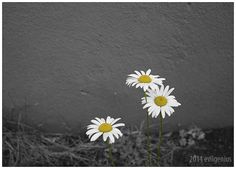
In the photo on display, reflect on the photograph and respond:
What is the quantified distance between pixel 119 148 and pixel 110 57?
18.4 inches

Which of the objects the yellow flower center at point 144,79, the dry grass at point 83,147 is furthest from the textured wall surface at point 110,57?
the yellow flower center at point 144,79

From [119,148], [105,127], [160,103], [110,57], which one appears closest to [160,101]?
[160,103]

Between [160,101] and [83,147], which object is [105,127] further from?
[83,147]

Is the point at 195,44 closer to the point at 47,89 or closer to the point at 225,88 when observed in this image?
the point at 225,88

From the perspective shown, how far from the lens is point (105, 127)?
944 millimetres

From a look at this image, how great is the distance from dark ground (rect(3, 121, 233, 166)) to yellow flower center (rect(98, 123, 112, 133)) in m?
0.66

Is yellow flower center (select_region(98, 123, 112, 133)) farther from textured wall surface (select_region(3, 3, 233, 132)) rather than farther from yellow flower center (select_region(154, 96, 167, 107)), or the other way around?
textured wall surface (select_region(3, 3, 233, 132))

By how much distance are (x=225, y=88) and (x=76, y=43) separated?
29.2 inches

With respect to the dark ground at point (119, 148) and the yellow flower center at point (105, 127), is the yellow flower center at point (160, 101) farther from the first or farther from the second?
the dark ground at point (119, 148)

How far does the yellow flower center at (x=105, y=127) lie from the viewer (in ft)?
3.08

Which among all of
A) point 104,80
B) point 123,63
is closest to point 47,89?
point 104,80

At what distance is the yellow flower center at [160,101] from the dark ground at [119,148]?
684 millimetres

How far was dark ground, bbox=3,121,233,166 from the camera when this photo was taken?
155 centimetres

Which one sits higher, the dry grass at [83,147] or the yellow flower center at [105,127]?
the dry grass at [83,147]
